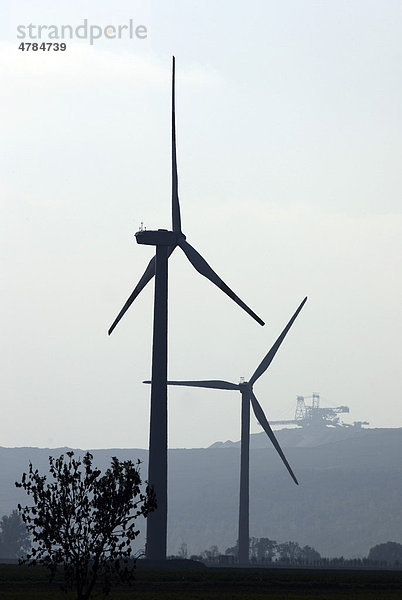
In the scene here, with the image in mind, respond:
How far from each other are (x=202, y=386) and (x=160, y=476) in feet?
160

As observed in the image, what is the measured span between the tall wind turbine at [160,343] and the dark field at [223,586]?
5.55m

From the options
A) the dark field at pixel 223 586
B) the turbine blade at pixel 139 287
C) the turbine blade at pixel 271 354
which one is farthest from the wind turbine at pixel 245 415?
the dark field at pixel 223 586

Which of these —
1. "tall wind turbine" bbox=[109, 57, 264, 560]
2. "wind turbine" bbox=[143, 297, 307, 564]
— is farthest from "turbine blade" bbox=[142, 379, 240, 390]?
"tall wind turbine" bbox=[109, 57, 264, 560]

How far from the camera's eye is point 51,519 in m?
68.7

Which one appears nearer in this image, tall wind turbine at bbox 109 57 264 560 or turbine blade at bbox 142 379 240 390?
tall wind turbine at bbox 109 57 264 560

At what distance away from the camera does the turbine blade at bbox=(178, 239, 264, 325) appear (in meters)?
131

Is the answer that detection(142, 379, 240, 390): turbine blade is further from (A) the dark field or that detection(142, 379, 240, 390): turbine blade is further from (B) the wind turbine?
(A) the dark field

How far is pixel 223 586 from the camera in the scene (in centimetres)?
11219

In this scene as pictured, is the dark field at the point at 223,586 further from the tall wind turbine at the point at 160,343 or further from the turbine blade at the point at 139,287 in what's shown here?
the turbine blade at the point at 139,287

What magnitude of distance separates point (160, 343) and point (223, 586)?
110ft

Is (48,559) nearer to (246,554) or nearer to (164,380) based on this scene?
(164,380)

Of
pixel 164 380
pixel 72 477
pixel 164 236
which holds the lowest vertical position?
pixel 72 477

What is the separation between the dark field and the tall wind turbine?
5548mm

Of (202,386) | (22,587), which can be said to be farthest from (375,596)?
(202,386)
